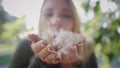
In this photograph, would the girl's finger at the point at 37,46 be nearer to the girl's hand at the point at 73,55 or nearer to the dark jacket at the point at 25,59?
the dark jacket at the point at 25,59

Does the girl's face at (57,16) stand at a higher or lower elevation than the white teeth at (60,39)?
higher

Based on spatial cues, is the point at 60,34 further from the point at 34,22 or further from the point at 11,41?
the point at 11,41

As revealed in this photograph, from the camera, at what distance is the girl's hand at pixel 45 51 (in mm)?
1795

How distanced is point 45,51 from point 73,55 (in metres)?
0.17

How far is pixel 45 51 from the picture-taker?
179 cm

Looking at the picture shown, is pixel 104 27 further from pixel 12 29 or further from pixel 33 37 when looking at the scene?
pixel 12 29

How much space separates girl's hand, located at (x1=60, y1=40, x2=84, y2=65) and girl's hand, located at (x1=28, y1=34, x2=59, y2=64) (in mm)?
47

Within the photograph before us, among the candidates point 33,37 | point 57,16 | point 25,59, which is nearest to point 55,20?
point 57,16

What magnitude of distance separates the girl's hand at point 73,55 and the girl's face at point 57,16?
0.11 meters

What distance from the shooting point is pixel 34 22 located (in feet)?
5.95

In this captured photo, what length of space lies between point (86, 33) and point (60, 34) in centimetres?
16

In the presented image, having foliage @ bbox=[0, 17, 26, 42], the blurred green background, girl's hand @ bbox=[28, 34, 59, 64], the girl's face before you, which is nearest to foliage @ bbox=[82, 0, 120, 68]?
the blurred green background

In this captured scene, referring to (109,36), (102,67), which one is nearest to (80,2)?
(109,36)

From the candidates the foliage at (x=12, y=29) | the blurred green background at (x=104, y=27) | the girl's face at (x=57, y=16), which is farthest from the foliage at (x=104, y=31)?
the foliage at (x=12, y=29)
